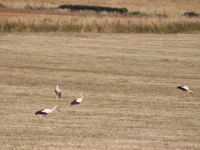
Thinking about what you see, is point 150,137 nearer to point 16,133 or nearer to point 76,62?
point 16,133

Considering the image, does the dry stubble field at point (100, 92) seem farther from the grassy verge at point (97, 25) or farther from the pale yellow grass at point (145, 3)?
the pale yellow grass at point (145, 3)

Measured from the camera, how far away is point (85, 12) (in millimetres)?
77250

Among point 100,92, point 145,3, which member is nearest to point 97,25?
point 100,92

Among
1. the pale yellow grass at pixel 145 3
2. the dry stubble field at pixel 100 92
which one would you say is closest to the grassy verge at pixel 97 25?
the dry stubble field at pixel 100 92

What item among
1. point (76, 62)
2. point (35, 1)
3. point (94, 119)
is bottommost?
point (35, 1)

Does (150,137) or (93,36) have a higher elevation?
(150,137)

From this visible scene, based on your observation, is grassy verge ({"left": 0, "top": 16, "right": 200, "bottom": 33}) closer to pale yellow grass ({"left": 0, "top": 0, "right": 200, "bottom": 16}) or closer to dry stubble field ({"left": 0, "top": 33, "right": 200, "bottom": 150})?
dry stubble field ({"left": 0, "top": 33, "right": 200, "bottom": 150})

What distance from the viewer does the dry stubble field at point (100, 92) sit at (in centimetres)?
1591

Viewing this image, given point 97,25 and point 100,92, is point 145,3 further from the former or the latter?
point 100,92

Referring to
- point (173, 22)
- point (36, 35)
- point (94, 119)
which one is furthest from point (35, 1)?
point (94, 119)

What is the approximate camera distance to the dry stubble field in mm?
15906

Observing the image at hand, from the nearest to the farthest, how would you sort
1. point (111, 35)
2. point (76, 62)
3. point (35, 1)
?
point (76, 62)
point (111, 35)
point (35, 1)

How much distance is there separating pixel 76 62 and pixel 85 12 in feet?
134

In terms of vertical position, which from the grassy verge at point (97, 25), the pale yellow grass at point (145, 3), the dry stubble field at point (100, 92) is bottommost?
the pale yellow grass at point (145, 3)
